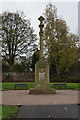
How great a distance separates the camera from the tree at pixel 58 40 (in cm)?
3075

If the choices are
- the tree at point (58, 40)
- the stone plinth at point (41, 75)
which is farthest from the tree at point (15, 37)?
the stone plinth at point (41, 75)

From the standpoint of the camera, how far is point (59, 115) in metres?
5.81

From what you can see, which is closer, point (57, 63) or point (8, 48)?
point (57, 63)

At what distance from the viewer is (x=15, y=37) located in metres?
36.4

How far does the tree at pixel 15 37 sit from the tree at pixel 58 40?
7.53 m

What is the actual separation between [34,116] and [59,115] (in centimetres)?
93

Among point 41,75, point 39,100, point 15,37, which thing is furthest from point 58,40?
point 39,100

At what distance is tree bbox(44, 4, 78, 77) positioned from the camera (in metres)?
30.8

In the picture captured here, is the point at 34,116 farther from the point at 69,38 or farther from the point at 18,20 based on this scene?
the point at 18,20

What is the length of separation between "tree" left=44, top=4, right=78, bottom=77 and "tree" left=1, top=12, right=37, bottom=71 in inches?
296

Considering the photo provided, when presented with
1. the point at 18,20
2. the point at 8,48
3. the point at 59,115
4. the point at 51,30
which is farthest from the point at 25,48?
the point at 59,115

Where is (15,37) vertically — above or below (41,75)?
above

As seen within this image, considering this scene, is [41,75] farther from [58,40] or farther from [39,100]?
[58,40]

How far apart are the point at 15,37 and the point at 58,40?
10586 millimetres
